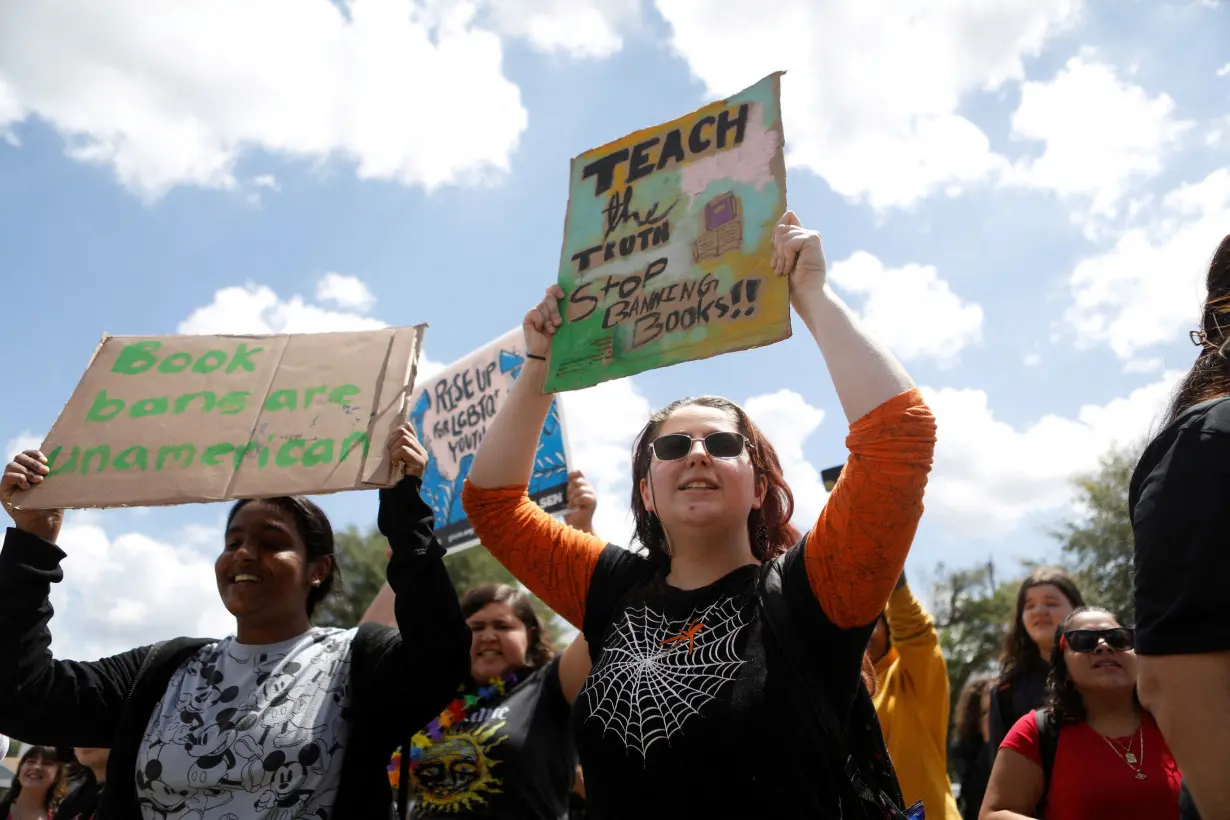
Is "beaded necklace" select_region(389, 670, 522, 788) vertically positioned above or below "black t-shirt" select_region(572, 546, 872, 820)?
A: above

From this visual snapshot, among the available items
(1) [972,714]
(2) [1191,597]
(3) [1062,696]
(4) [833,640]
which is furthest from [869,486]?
(1) [972,714]

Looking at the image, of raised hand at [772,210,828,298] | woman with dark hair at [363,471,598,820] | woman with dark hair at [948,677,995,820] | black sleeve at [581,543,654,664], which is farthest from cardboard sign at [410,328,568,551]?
woman with dark hair at [948,677,995,820]

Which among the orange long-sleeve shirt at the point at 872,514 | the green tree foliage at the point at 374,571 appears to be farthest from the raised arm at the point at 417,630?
the green tree foliage at the point at 374,571

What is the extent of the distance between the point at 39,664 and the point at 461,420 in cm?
287

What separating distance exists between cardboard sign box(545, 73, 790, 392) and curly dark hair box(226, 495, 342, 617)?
904 mm

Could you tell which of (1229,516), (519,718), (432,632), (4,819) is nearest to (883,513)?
(1229,516)

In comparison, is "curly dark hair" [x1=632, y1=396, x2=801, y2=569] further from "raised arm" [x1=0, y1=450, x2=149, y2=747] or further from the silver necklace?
"raised arm" [x1=0, y1=450, x2=149, y2=747]

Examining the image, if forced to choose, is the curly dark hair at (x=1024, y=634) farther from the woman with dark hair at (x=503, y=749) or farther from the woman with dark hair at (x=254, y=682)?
the woman with dark hair at (x=254, y=682)

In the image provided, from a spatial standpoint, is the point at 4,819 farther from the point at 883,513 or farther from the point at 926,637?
the point at 883,513

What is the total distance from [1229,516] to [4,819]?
22.4 ft

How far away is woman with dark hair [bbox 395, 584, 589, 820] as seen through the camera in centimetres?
314

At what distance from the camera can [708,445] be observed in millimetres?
2350

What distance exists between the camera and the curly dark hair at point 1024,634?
13.9ft

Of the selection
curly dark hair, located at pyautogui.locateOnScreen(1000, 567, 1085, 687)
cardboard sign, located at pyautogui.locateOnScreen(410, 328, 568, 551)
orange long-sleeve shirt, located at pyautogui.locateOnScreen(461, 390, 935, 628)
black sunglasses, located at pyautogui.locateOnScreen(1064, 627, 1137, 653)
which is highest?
cardboard sign, located at pyautogui.locateOnScreen(410, 328, 568, 551)
